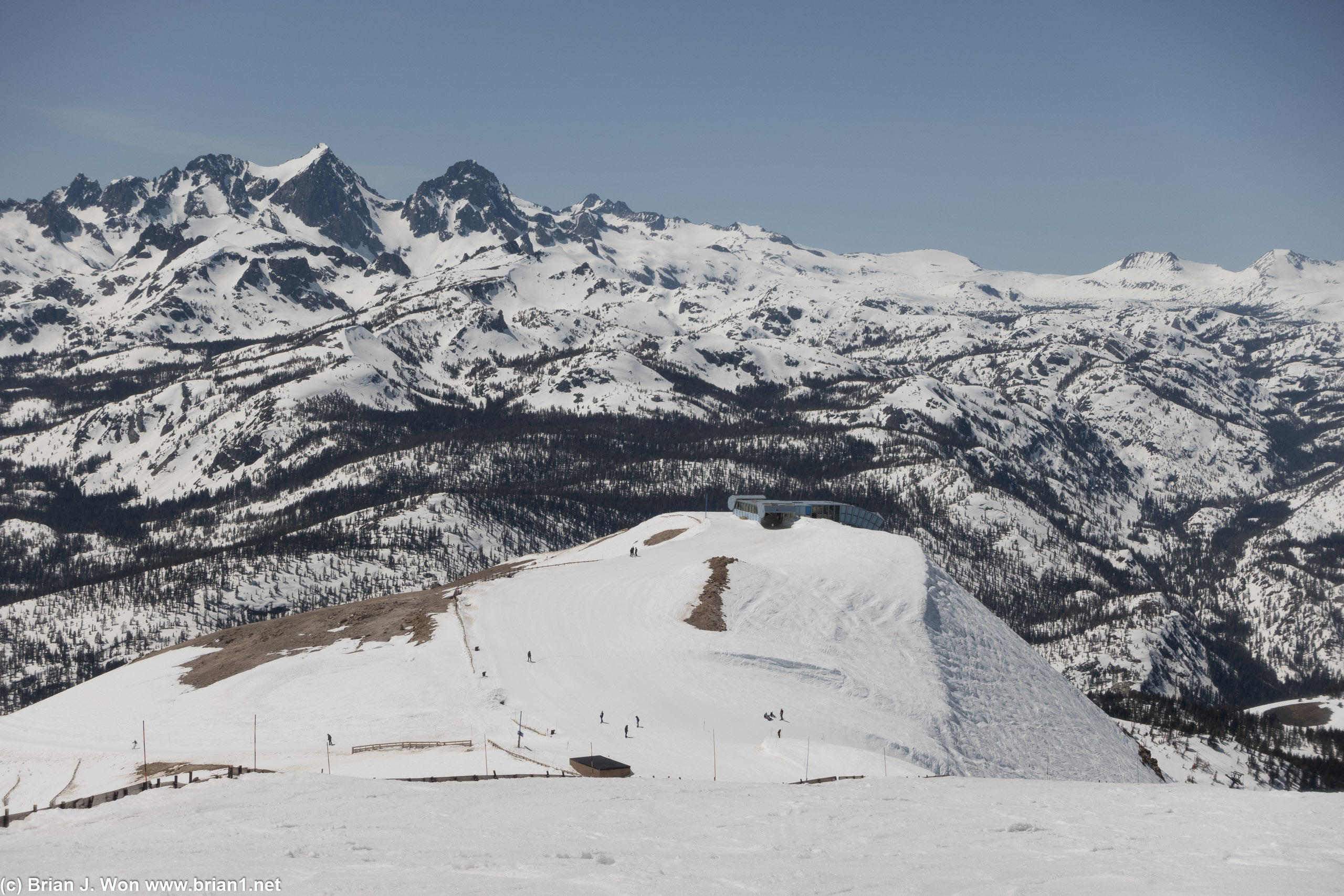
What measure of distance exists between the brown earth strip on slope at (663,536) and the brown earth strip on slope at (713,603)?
1180 inches

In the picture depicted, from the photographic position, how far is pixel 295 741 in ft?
217

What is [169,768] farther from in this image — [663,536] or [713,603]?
[663,536]

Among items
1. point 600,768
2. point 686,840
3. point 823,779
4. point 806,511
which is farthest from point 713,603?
point 806,511

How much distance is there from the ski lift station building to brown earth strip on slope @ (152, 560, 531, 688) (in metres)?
49.0

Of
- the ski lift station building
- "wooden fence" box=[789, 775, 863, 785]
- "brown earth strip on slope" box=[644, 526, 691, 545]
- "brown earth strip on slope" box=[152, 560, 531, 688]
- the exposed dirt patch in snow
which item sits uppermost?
the ski lift station building

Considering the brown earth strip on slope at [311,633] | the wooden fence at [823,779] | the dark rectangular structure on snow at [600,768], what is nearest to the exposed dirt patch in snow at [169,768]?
the dark rectangular structure on snow at [600,768]

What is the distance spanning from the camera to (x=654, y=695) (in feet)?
246

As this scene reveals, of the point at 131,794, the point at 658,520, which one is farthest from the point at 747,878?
the point at 658,520

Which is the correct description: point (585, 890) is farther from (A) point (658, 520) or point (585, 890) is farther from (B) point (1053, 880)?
(A) point (658, 520)

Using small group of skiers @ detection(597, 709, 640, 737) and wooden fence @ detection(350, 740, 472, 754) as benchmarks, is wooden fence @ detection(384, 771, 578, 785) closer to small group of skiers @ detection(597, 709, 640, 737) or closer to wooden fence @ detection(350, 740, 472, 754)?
wooden fence @ detection(350, 740, 472, 754)

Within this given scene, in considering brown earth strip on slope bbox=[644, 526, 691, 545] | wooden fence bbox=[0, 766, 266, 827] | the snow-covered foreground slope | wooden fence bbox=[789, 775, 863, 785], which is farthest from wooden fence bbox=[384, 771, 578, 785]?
brown earth strip on slope bbox=[644, 526, 691, 545]

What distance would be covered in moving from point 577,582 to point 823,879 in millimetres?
76638

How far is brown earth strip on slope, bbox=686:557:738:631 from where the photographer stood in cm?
8888

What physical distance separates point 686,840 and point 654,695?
37643 mm
